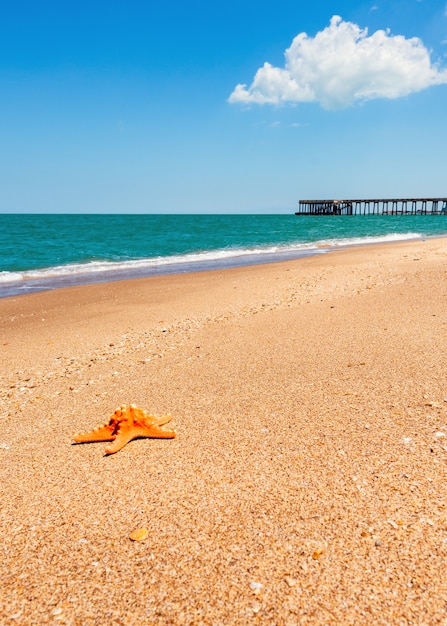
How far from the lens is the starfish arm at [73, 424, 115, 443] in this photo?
148 inches

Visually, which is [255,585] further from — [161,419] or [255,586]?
[161,419]

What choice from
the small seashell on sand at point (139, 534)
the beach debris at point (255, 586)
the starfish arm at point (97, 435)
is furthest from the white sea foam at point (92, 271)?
the beach debris at point (255, 586)

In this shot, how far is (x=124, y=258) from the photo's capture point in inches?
1060

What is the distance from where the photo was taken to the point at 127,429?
3725mm

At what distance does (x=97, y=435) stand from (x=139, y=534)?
4.42ft

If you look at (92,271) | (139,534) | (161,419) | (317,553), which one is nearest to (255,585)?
(317,553)

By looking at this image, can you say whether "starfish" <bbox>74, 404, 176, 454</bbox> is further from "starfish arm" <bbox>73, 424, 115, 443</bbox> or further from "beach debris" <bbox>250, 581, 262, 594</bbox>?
"beach debris" <bbox>250, 581, 262, 594</bbox>

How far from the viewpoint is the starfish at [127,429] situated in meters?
3.72

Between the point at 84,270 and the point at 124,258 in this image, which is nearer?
the point at 84,270

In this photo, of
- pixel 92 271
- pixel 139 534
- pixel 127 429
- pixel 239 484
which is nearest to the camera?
pixel 139 534

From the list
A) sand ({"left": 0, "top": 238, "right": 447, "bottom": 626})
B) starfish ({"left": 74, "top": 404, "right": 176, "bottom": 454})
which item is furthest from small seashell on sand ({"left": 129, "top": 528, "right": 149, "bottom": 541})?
starfish ({"left": 74, "top": 404, "right": 176, "bottom": 454})

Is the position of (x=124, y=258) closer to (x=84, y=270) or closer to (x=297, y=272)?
(x=84, y=270)

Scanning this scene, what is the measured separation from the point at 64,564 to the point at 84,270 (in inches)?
795

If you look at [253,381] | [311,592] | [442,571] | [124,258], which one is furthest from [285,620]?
[124,258]
